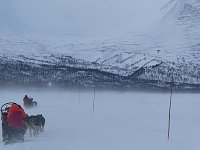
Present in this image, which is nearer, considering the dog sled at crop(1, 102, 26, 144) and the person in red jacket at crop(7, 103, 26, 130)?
the dog sled at crop(1, 102, 26, 144)

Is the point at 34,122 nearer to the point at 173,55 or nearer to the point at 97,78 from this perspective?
A: the point at 97,78

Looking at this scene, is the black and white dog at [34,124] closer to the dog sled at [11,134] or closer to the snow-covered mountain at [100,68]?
the dog sled at [11,134]

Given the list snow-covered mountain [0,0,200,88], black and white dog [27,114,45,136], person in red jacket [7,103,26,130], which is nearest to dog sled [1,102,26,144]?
person in red jacket [7,103,26,130]

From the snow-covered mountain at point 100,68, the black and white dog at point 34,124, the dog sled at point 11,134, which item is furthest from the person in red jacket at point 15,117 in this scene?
the snow-covered mountain at point 100,68

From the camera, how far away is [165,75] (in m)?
139

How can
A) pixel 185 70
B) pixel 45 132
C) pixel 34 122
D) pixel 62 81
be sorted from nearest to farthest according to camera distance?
1. pixel 34 122
2. pixel 45 132
3. pixel 62 81
4. pixel 185 70

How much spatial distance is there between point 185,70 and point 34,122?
143m

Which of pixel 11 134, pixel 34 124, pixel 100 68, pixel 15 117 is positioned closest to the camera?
pixel 11 134

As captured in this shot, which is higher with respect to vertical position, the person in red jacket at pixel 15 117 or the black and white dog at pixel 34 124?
the person in red jacket at pixel 15 117

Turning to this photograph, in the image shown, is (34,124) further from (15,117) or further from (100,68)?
(100,68)

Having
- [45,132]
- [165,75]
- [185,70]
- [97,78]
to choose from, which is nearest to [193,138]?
[45,132]

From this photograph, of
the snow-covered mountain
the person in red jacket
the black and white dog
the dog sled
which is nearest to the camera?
the dog sled

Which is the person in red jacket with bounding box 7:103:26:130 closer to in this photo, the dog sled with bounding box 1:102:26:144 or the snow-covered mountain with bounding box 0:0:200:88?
the dog sled with bounding box 1:102:26:144

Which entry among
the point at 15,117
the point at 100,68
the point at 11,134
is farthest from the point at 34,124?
the point at 100,68
